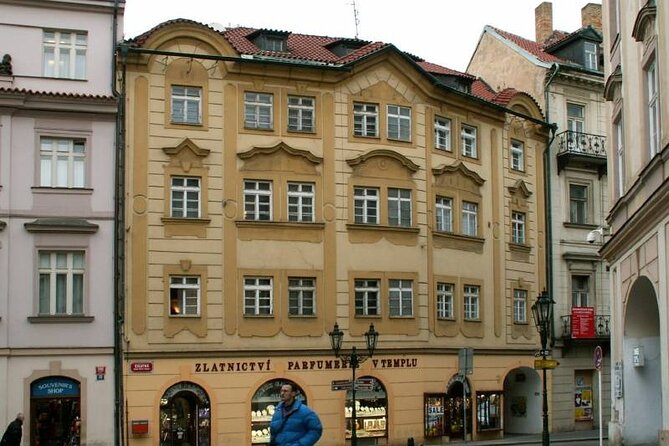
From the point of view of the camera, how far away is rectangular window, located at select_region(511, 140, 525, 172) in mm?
41406

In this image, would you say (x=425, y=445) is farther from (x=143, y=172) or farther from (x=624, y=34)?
(x=624, y=34)

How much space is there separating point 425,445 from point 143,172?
1260cm

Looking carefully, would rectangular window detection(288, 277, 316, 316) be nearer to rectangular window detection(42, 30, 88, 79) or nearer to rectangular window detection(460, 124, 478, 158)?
rectangular window detection(460, 124, 478, 158)

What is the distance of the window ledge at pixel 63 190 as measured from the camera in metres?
32.1

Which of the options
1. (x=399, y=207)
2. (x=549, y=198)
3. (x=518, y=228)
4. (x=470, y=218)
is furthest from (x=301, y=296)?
(x=549, y=198)

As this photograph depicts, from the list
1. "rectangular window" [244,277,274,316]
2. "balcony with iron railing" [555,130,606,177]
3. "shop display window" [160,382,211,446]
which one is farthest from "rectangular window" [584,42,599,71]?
"shop display window" [160,382,211,446]

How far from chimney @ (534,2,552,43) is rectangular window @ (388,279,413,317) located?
20.0m

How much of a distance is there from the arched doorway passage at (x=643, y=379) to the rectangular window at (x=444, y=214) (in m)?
12.0

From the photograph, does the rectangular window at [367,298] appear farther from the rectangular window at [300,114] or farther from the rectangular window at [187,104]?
the rectangular window at [187,104]

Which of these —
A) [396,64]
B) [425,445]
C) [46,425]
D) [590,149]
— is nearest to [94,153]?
[46,425]

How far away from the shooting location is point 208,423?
108ft

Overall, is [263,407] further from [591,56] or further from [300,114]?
[591,56]

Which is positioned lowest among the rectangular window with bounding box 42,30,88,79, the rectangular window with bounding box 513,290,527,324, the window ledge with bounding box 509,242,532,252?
the rectangular window with bounding box 513,290,527,324

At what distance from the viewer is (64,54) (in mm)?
32906
